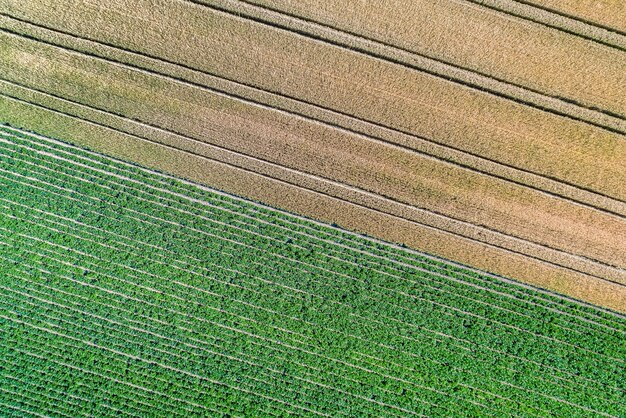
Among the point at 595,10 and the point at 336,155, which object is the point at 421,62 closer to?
the point at 336,155

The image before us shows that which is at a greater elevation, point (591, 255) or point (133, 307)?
point (591, 255)

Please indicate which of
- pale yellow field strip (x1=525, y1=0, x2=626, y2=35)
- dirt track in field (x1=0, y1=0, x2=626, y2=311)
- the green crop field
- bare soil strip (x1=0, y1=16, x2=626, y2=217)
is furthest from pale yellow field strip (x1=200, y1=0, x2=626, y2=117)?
the green crop field

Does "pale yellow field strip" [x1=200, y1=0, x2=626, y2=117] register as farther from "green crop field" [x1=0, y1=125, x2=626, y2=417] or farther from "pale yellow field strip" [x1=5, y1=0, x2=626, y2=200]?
"green crop field" [x1=0, y1=125, x2=626, y2=417]

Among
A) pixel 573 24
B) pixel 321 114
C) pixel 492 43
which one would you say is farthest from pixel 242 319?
pixel 573 24

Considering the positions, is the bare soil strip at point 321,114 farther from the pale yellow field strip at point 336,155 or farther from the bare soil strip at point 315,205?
the bare soil strip at point 315,205

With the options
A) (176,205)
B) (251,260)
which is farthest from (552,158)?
(176,205)

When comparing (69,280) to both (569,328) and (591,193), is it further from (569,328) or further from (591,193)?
(591,193)
